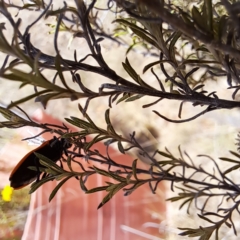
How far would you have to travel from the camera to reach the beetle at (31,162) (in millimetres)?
365

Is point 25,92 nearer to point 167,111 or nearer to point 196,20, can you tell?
point 167,111

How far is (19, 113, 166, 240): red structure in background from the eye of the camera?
0.62 meters

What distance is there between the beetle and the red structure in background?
10.6 inches

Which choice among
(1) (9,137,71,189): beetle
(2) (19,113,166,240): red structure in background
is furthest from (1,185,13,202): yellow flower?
(1) (9,137,71,189): beetle

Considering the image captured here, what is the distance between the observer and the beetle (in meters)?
0.37

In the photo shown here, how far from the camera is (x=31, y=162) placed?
372 mm

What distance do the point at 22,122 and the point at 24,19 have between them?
0.59 m

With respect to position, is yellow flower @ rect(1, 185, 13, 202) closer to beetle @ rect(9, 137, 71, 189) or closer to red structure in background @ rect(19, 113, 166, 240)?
red structure in background @ rect(19, 113, 166, 240)

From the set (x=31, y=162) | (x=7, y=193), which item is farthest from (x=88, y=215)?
(x=31, y=162)

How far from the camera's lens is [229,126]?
719 mm

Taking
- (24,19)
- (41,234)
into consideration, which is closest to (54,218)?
(41,234)

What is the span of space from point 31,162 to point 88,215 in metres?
0.30

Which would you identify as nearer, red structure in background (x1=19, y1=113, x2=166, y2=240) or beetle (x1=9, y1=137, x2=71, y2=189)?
beetle (x1=9, y1=137, x2=71, y2=189)

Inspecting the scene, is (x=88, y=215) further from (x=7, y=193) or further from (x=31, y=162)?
(x=31, y=162)
